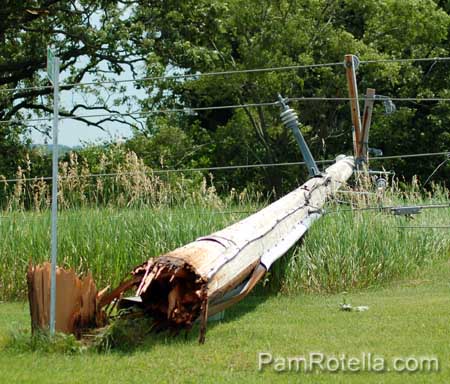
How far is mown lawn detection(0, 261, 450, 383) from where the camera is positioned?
216 inches

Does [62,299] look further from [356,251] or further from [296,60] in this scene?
[296,60]

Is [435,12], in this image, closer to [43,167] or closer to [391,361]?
[43,167]

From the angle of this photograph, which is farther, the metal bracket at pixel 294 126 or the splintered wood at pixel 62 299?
the metal bracket at pixel 294 126

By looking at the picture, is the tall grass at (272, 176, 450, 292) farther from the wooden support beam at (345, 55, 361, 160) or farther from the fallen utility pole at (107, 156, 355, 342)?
the wooden support beam at (345, 55, 361, 160)

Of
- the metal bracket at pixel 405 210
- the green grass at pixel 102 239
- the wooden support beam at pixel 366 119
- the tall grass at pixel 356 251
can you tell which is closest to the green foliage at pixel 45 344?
the green grass at pixel 102 239

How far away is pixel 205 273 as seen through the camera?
245 inches

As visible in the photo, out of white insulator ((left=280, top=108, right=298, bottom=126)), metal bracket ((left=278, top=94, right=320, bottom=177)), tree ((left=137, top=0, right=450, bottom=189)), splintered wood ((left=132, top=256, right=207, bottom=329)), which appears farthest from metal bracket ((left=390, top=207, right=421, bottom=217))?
tree ((left=137, top=0, right=450, bottom=189))

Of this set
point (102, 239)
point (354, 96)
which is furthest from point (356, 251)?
point (354, 96)

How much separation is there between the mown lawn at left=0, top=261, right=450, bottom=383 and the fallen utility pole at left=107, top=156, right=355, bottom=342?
236mm

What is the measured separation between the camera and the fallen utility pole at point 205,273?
6.19 meters

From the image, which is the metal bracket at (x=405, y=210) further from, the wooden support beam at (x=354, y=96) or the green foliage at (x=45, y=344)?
the green foliage at (x=45, y=344)

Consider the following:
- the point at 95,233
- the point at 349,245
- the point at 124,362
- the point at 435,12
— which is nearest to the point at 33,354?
the point at 124,362

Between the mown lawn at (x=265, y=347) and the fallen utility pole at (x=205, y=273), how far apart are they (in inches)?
9.3

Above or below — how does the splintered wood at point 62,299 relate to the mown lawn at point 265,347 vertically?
above
